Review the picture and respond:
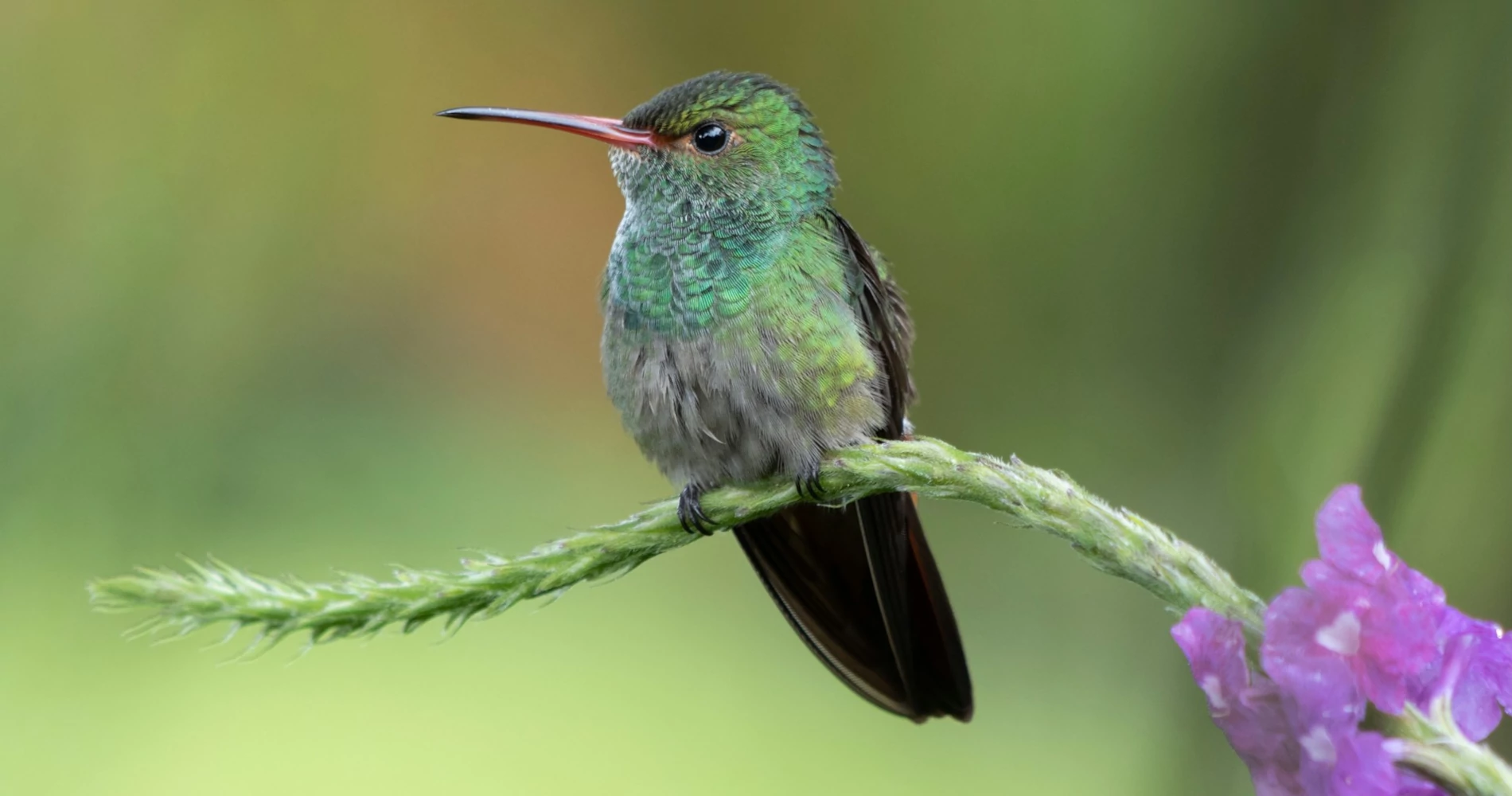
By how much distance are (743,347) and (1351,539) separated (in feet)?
1.91

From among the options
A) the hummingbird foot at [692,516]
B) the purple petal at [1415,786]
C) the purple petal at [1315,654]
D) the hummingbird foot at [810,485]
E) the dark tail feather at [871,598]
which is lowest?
the dark tail feather at [871,598]

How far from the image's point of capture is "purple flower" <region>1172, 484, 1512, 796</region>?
31 cm

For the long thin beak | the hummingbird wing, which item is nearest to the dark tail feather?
the hummingbird wing

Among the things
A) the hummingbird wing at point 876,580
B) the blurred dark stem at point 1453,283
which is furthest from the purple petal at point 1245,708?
the blurred dark stem at point 1453,283

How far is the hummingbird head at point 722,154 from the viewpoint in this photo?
93 cm

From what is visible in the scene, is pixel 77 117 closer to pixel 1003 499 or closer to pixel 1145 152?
pixel 1145 152

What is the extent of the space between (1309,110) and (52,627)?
5.90 feet

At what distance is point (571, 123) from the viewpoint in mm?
794

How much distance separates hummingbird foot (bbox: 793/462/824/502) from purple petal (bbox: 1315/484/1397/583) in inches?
16.5

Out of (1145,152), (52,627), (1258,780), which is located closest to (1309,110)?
(1145,152)

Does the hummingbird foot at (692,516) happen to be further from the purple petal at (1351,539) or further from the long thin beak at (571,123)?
the purple petal at (1351,539)

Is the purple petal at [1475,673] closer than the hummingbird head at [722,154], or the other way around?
the purple petal at [1475,673]

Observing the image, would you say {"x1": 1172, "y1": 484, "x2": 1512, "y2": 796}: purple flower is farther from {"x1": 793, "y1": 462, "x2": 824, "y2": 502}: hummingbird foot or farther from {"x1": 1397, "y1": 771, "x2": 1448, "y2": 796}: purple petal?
{"x1": 793, "y1": 462, "x2": 824, "y2": 502}: hummingbird foot

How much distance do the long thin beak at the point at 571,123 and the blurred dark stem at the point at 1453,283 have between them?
74 cm
